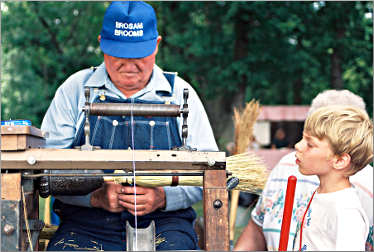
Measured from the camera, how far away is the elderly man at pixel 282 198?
2627mm

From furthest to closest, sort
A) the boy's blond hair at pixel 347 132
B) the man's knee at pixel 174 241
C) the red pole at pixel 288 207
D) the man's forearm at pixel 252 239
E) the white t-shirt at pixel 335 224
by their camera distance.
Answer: the man's forearm at pixel 252 239 → the man's knee at pixel 174 241 → the boy's blond hair at pixel 347 132 → the white t-shirt at pixel 335 224 → the red pole at pixel 288 207

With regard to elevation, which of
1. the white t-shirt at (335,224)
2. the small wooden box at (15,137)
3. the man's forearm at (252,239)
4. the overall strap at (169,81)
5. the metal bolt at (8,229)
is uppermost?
the overall strap at (169,81)

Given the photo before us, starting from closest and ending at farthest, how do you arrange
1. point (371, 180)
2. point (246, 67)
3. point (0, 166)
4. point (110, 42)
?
point (0, 166), point (110, 42), point (371, 180), point (246, 67)

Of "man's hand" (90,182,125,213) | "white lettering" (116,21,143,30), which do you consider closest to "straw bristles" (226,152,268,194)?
"man's hand" (90,182,125,213)

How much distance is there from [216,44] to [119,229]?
13635mm

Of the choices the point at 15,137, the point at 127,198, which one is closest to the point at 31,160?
the point at 15,137

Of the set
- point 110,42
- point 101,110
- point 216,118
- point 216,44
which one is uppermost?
point 216,44

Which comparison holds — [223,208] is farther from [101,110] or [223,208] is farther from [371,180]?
[371,180]

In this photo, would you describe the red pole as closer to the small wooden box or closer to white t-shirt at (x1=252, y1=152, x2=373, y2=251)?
white t-shirt at (x1=252, y1=152, x2=373, y2=251)

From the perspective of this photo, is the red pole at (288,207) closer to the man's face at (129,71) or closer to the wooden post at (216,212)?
the wooden post at (216,212)

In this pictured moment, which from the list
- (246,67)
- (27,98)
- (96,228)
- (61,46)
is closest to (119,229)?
(96,228)

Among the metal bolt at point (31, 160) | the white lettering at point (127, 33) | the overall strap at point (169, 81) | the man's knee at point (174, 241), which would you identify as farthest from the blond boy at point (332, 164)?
the metal bolt at point (31, 160)

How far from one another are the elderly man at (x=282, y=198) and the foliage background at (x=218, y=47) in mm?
10787

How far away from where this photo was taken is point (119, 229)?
2547 millimetres
